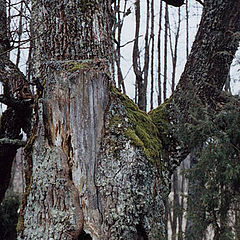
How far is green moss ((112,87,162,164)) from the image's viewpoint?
2.62 meters

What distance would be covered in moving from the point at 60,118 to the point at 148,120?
1.03 metres

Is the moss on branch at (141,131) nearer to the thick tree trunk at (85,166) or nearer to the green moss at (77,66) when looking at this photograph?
the thick tree trunk at (85,166)

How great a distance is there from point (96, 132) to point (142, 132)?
1.80 feet

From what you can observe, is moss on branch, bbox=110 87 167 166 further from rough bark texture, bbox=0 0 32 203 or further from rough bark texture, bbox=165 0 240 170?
rough bark texture, bbox=0 0 32 203

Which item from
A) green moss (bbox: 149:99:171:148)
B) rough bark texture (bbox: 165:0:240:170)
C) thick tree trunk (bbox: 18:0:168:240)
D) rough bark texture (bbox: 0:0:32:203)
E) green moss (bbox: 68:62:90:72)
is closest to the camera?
→ thick tree trunk (bbox: 18:0:168:240)

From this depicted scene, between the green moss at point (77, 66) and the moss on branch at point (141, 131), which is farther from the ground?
the green moss at point (77, 66)

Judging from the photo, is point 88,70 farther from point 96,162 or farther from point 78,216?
point 78,216

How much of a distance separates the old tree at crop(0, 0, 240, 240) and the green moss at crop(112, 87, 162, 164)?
1cm

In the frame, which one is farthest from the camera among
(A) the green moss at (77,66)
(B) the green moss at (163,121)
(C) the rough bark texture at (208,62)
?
A: (B) the green moss at (163,121)

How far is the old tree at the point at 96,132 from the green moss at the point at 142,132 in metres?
0.01

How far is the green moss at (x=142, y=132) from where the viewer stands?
262cm

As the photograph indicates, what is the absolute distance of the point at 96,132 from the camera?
2506 mm

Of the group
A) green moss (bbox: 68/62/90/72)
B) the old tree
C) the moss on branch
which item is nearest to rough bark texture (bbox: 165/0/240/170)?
the old tree

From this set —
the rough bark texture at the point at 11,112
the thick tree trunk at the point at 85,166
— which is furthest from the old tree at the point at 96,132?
the rough bark texture at the point at 11,112
